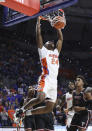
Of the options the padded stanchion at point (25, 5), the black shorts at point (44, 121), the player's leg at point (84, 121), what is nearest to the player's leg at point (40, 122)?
the black shorts at point (44, 121)

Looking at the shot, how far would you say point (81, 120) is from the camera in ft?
19.4

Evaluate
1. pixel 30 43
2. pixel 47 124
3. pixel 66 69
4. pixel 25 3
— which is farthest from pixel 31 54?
pixel 47 124

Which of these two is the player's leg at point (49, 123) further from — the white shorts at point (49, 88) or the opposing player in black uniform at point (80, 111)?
the white shorts at point (49, 88)

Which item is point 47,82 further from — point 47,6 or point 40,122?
→ point 47,6

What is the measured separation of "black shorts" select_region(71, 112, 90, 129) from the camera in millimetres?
5891

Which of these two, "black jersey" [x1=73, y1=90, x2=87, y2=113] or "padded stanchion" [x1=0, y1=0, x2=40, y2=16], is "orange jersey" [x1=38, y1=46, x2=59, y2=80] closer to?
"black jersey" [x1=73, y1=90, x2=87, y2=113]

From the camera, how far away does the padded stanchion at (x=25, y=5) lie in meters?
6.61

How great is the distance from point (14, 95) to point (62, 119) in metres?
2.47

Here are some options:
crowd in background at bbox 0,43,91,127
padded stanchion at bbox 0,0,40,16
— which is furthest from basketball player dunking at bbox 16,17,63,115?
crowd in background at bbox 0,43,91,127

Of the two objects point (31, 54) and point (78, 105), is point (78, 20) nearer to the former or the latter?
point (31, 54)

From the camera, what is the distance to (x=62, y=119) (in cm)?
1368

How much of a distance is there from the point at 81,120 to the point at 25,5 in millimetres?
2923

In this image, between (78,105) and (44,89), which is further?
(78,105)

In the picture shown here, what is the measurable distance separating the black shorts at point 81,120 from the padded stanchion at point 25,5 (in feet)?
9.05
